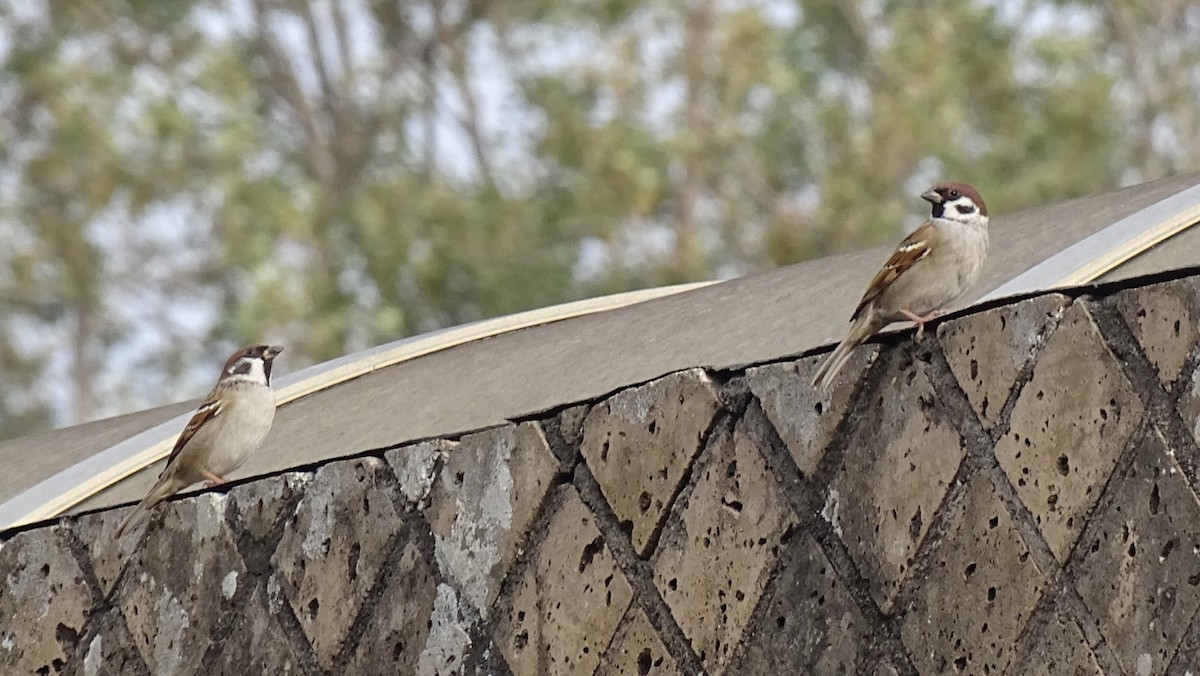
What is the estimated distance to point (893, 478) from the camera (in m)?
4.10

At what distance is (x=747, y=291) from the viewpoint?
5.99 m

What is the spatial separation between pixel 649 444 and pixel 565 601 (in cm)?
41

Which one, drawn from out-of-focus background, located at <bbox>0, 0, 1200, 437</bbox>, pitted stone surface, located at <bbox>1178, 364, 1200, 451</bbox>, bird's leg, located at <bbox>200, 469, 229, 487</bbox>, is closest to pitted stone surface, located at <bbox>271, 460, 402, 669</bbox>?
bird's leg, located at <bbox>200, 469, 229, 487</bbox>

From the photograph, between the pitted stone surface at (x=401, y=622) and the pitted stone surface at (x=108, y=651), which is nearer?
the pitted stone surface at (x=401, y=622)

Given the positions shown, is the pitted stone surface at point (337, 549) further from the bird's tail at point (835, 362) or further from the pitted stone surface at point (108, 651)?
the bird's tail at point (835, 362)

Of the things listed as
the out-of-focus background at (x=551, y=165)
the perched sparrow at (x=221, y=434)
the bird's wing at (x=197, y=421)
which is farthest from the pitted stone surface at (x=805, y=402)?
the out-of-focus background at (x=551, y=165)

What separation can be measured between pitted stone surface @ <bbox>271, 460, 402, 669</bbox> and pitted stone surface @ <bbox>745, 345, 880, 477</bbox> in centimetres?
107

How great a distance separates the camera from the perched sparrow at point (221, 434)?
5746mm

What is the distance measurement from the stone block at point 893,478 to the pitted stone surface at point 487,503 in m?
0.80

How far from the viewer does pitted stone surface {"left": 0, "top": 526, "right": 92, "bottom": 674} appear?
5473 mm

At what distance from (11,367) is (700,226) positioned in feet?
28.3

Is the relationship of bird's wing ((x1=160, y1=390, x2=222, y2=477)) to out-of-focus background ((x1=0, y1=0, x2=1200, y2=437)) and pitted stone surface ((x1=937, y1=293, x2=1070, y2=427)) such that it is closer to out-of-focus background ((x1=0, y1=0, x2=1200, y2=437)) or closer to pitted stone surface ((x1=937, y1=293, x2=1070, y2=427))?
pitted stone surface ((x1=937, y1=293, x2=1070, y2=427))

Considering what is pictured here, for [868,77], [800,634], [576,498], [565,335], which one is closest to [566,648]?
[576,498]

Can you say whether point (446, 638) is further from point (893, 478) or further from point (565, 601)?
point (893, 478)
